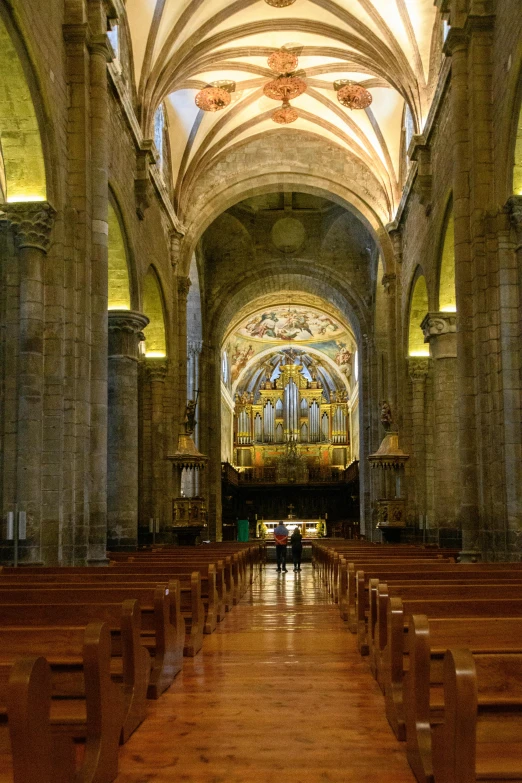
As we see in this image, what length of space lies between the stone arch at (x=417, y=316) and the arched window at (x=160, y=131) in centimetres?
777

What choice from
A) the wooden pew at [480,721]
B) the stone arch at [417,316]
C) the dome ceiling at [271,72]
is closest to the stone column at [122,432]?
the dome ceiling at [271,72]

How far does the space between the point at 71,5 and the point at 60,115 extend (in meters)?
2.02

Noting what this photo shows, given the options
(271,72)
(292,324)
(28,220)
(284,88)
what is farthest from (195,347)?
(28,220)

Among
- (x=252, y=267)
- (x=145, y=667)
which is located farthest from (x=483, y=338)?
(x=252, y=267)

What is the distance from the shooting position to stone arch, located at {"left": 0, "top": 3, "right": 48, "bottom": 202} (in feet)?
39.7

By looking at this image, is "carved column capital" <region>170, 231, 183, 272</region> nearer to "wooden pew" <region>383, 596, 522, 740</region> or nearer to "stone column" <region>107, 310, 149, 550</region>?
"stone column" <region>107, 310, 149, 550</region>

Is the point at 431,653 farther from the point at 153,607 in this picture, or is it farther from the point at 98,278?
the point at 98,278

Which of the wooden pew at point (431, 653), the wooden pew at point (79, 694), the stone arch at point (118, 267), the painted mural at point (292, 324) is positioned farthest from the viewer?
the painted mural at point (292, 324)

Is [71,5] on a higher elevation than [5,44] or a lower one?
higher

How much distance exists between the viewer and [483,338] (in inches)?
531

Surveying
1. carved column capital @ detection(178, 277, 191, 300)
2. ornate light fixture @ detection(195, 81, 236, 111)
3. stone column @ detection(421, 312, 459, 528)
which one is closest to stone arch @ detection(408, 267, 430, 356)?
stone column @ detection(421, 312, 459, 528)

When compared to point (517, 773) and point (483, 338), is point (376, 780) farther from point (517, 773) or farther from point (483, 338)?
point (483, 338)

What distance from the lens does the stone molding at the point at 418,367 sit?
24.1 metres

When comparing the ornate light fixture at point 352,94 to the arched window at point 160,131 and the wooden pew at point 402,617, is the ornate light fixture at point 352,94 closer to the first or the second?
the arched window at point 160,131
